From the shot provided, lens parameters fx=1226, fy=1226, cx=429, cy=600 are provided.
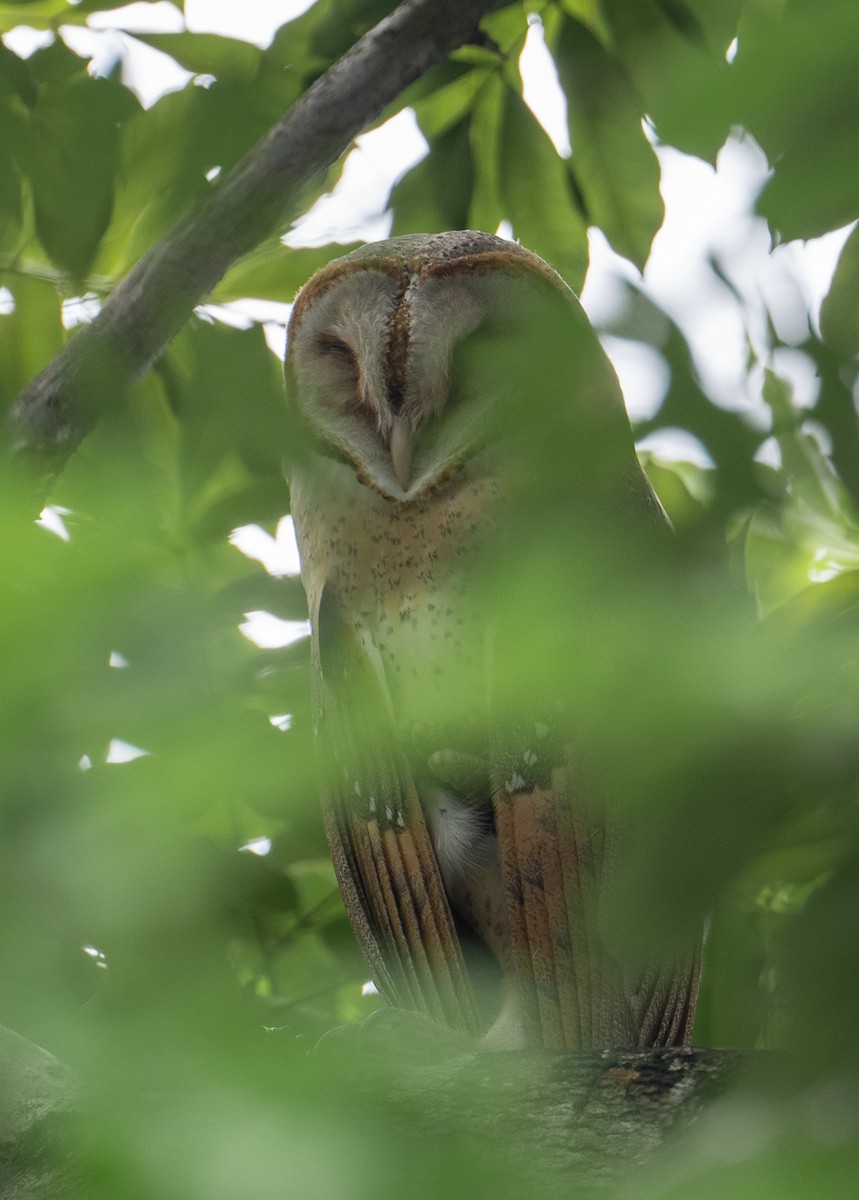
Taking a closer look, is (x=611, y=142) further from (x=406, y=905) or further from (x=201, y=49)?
(x=406, y=905)

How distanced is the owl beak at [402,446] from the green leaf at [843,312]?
1.26 metres

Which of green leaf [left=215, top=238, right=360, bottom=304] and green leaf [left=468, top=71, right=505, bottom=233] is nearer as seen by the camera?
green leaf [left=468, top=71, right=505, bottom=233]

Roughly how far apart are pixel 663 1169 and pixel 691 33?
1232mm

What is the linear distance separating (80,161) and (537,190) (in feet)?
4.46

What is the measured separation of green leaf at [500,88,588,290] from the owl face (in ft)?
0.12

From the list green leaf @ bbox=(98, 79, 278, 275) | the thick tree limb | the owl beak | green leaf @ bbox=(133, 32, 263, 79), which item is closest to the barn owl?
the owl beak

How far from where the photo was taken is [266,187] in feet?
4.84

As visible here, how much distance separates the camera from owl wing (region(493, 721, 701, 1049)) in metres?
1.72

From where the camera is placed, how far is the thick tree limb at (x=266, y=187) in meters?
1.36

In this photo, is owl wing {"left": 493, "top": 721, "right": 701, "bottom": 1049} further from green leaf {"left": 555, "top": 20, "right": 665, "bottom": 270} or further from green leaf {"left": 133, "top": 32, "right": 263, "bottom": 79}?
green leaf {"left": 133, "top": 32, "right": 263, "bottom": 79}

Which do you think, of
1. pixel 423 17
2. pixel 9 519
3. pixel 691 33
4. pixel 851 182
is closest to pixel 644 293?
pixel 851 182

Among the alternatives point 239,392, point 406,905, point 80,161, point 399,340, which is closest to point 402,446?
point 399,340

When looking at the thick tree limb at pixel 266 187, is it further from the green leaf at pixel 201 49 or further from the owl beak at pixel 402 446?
the owl beak at pixel 402 446

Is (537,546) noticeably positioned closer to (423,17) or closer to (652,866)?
(652,866)
